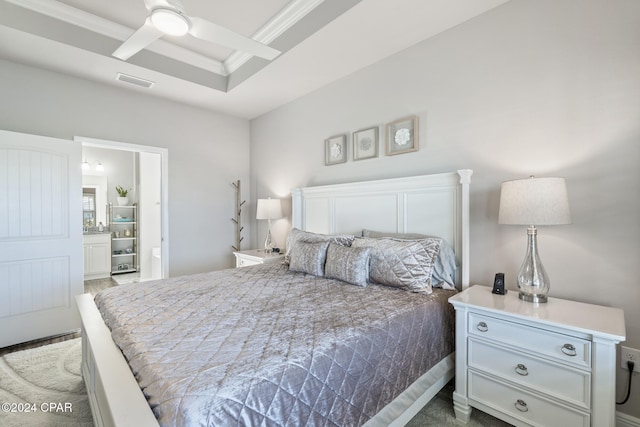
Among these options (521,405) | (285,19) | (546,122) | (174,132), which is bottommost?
(521,405)

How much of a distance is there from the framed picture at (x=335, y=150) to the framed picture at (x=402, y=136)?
0.58m

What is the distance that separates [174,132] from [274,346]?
11.8 feet

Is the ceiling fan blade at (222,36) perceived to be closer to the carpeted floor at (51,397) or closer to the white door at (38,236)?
the white door at (38,236)

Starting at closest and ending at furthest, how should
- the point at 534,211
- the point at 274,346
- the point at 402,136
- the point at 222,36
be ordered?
the point at 274,346, the point at 534,211, the point at 222,36, the point at 402,136

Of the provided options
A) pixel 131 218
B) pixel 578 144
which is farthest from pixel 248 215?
pixel 578 144

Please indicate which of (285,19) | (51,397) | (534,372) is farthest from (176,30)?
(534,372)

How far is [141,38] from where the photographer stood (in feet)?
6.19

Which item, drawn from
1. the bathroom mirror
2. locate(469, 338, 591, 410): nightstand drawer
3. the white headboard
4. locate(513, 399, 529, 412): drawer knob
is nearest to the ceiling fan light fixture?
the white headboard

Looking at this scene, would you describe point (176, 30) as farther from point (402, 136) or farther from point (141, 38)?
point (402, 136)

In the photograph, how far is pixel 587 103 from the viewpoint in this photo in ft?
5.87

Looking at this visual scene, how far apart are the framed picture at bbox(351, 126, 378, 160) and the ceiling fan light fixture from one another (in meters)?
1.77

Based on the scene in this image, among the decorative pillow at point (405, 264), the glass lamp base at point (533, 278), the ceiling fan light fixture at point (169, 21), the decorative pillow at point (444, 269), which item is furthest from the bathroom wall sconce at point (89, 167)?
the glass lamp base at point (533, 278)

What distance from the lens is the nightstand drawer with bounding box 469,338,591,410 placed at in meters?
1.41

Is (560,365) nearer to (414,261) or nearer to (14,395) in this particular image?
(414,261)
